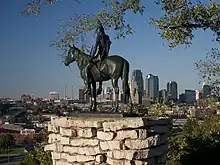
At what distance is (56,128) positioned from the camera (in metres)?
7.42

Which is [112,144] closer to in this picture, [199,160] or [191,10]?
[191,10]

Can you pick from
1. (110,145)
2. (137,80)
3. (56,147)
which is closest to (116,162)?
(110,145)

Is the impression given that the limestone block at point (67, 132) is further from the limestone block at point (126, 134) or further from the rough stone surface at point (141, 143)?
the rough stone surface at point (141, 143)

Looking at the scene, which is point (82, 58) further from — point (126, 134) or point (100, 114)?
point (126, 134)

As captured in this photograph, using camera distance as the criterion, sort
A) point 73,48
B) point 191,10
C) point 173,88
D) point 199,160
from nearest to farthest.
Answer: point 73,48
point 191,10
point 199,160
point 173,88

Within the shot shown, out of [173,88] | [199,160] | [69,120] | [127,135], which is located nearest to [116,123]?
[127,135]

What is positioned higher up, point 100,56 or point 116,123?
point 100,56

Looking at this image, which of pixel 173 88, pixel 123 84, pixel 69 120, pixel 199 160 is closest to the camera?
pixel 69 120

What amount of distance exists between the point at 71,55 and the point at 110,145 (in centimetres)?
254

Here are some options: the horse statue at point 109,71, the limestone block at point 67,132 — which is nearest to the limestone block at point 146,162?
the limestone block at point 67,132

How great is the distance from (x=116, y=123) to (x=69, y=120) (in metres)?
0.99

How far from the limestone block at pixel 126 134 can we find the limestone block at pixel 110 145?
0.32 feet

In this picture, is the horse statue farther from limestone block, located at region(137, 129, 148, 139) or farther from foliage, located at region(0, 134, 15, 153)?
foliage, located at region(0, 134, 15, 153)

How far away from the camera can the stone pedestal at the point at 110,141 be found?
650 cm
